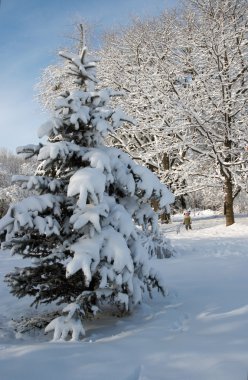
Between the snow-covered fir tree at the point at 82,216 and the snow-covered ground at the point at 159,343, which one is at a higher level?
the snow-covered fir tree at the point at 82,216

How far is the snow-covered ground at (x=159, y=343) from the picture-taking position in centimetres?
328

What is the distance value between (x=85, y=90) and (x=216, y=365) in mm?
4030

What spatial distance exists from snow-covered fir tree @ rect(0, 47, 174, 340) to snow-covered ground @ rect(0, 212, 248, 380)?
409mm

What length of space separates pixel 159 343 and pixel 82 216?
5.59ft

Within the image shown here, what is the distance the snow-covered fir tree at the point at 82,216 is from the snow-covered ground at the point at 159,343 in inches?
16.1

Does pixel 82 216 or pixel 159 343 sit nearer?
pixel 159 343

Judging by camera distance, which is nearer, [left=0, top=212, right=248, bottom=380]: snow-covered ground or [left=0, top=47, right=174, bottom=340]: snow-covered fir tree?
[left=0, top=212, right=248, bottom=380]: snow-covered ground

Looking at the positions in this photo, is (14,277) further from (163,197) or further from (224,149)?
(224,149)

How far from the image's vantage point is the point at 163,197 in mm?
5559

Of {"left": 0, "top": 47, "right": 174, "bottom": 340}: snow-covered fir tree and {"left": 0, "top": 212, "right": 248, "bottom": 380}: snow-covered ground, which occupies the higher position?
{"left": 0, "top": 47, "right": 174, "bottom": 340}: snow-covered fir tree

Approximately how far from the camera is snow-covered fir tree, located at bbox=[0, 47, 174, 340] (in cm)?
469

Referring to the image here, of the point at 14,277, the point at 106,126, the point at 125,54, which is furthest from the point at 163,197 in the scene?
the point at 125,54

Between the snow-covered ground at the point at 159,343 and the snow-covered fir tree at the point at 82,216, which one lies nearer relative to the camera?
the snow-covered ground at the point at 159,343

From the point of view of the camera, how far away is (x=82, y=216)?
4.78 m
